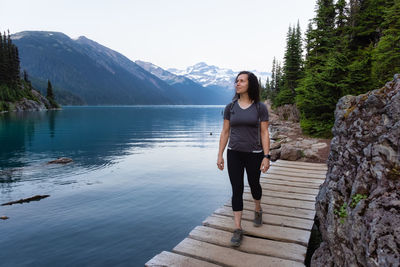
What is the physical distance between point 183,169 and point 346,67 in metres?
12.7

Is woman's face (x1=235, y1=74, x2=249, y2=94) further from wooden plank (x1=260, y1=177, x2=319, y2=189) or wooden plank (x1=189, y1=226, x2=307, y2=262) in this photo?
wooden plank (x1=260, y1=177, x2=319, y2=189)

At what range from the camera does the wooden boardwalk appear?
4191 mm

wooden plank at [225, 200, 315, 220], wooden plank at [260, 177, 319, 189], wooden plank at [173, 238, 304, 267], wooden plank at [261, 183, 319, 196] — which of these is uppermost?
wooden plank at [260, 177, 319, 189]

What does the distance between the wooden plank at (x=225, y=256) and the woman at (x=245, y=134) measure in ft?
0.81

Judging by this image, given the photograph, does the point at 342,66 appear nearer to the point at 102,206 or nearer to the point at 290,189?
the point at 290,189

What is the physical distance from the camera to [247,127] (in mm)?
4453

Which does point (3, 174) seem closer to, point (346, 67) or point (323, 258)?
point (323, 258)

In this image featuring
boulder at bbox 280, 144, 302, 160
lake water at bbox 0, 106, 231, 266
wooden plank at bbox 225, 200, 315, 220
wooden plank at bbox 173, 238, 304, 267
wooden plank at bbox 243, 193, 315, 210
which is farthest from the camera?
boulder at bbox 280, 144, 302, 160

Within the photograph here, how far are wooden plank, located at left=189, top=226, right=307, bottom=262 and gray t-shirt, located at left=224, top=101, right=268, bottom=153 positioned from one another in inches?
64.6

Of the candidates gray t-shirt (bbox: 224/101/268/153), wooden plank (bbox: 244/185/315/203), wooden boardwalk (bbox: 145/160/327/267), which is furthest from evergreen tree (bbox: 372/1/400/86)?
gray t-shirt (bbox: 224/101/268/153)

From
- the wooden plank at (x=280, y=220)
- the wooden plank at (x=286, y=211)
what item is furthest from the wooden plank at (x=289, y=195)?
the wooden plank at (x=280, y=220)

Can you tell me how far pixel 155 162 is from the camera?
62.4 ft

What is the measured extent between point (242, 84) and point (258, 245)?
109 inches

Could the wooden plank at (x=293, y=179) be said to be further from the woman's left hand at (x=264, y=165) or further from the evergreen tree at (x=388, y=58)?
the evergreen tree at (x=388, y=58)
